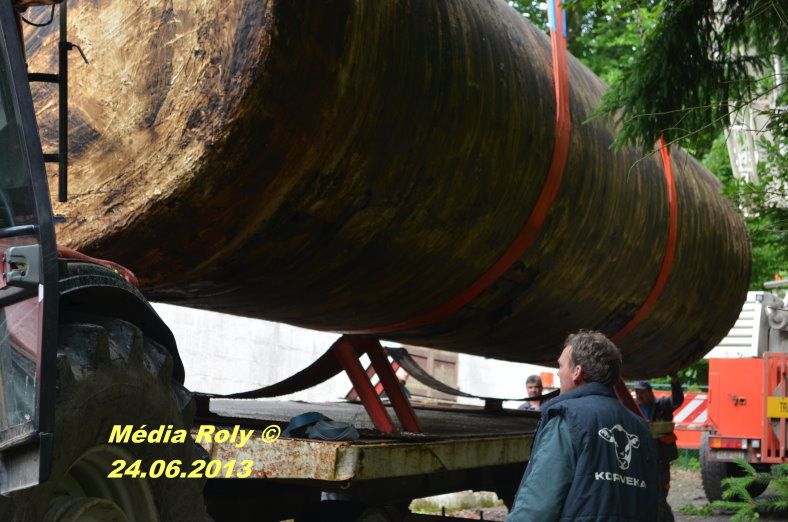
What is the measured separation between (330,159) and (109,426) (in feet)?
4.11

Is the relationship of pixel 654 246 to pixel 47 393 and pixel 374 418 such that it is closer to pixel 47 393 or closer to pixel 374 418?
pixel 374 418

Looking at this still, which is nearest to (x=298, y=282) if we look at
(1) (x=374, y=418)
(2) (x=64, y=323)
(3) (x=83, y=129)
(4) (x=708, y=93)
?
(1) (x=374, y=418)

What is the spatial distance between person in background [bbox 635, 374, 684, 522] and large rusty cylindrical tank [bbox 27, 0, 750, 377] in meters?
2.34

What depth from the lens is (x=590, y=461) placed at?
3.07m

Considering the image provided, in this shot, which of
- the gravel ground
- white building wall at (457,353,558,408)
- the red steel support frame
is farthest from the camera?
white building wall at (457,353,558,408)

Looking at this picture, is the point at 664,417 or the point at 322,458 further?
the point at 664,417

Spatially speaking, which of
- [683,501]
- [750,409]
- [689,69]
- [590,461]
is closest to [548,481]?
[590,461]

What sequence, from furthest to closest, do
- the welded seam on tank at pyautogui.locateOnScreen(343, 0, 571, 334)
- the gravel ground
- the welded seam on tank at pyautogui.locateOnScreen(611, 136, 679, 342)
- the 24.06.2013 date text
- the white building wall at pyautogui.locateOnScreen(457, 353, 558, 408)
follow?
the white building wall at pyautogui.locateOnScreen(457, 353, 558, 408)
the gravel ground
the welded seam on tank at pyautogui.locateOnScreen(611, 136, 679, 342)
the welded seam on tank at pyautogui.locateOnScreen(343, 0, 571, 334)
the 24.06.2013 date text

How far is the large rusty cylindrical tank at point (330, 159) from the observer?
127 inches

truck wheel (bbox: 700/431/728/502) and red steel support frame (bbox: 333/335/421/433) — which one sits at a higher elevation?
red steel support frame (bbox: 333/335/421/433)

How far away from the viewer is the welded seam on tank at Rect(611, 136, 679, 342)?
237 inches

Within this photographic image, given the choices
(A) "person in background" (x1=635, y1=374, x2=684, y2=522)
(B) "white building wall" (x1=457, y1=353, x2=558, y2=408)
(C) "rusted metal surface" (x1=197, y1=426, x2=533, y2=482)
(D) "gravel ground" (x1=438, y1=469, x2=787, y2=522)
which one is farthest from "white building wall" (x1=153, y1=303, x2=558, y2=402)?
(C) "rusted metal surface" (x1=197, y1=426, x2=533, y2=482)

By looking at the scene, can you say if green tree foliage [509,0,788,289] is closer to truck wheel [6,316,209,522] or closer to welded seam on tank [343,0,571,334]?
welded seam on tank [343,0,571,334]

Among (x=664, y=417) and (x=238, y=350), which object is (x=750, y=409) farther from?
(x=238, y=350)
